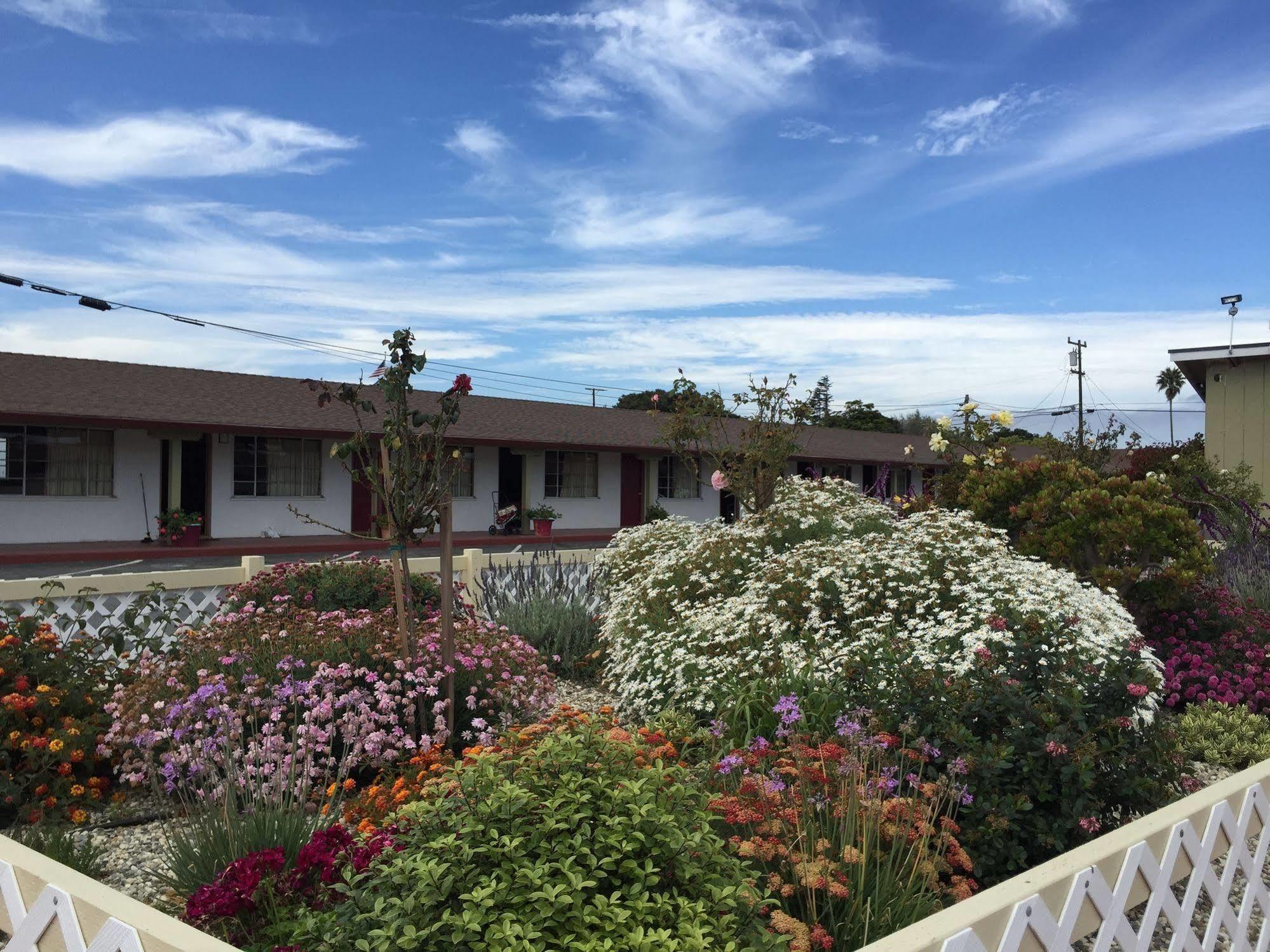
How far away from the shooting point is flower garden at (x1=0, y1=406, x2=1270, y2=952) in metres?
2.59

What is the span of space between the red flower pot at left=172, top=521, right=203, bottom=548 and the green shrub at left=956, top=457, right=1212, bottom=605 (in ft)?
56.2

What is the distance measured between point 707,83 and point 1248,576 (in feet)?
26.0

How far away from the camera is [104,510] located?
2031 cm

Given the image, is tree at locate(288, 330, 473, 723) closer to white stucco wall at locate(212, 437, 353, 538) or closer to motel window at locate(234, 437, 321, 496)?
white stucco wall at locate(212, 437, 353, 538)

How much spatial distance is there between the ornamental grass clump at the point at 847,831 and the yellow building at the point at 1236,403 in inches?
575

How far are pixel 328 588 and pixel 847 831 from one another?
6580 mm

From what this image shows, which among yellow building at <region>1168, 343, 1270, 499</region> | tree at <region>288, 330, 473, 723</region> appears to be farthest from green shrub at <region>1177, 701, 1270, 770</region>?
yellow building at <region>1168, 343, 1270, 499</region>

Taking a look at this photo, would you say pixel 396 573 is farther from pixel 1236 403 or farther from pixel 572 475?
pixel 572 475

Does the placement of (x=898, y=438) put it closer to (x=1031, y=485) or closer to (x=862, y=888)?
(x=1031, y=485)

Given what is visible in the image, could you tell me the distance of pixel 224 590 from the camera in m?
9.01

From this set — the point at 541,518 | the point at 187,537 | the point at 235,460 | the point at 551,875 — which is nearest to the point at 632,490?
the point at 541,518

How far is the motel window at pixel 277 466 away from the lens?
73.1ft

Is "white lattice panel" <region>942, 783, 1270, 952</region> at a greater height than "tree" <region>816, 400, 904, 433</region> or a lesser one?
lesser

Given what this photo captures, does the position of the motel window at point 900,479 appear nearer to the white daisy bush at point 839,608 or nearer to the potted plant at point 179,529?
the potted plant at point 179,529
